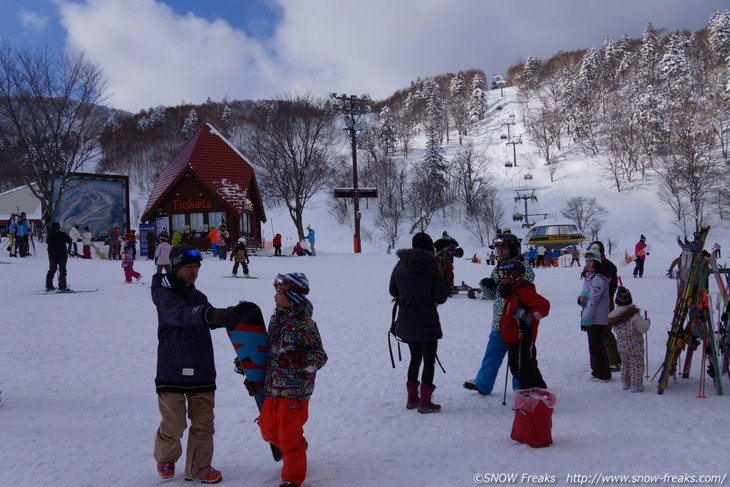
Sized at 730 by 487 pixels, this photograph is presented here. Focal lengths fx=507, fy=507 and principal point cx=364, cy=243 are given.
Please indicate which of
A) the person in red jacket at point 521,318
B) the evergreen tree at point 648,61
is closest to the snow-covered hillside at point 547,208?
the evergreen tree at point 648,61

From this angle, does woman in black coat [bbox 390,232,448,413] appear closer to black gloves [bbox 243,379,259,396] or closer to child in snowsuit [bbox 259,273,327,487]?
child in snowsuit [bbox 259,273,327,487]

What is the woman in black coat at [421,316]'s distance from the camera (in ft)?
15.4

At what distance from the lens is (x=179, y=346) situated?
3.32m

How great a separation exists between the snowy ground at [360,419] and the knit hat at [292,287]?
1220mm

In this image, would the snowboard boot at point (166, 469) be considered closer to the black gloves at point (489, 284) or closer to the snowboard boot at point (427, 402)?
the snowboard boot at point (427, 402)

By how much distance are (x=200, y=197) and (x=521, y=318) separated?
27.8 m

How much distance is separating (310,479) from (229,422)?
1494 mm

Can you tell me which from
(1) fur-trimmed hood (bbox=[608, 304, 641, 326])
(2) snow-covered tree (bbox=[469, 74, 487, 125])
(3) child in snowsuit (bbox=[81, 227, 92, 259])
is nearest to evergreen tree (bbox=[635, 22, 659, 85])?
(2) snow-covered tree (bbox=[469, 74, 487, 125])

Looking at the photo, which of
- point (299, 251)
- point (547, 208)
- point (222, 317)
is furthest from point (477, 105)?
point (222, 317)

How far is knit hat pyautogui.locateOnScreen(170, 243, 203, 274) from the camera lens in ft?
11.1

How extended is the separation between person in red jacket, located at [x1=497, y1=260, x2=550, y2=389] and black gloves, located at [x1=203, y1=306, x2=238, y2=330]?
8.61ft

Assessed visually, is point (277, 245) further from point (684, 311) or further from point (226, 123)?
point (226, 123)

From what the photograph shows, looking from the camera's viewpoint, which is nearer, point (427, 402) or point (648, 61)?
point (427, 402)

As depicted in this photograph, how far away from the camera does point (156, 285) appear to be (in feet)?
11.0
